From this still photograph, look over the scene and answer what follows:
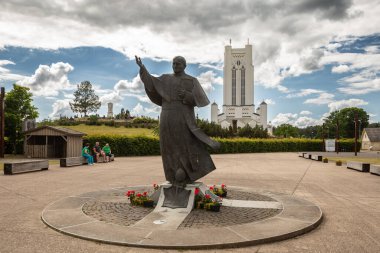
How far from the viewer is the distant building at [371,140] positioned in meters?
64.2

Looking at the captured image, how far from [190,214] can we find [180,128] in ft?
6.42

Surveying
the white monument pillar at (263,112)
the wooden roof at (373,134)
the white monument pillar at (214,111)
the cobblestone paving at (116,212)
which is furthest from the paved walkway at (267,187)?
the white monument pillar at (214,111)

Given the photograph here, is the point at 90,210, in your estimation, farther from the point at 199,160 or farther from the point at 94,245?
the point at 199,160

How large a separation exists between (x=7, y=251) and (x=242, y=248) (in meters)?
3.55

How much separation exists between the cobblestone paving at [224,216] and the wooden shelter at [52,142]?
1999 cm

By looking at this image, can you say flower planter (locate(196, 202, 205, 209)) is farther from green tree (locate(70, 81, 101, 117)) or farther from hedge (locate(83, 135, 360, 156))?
green tree (locate(70, 81, 101, 117))

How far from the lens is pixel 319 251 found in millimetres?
4949

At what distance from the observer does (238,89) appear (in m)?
93.4

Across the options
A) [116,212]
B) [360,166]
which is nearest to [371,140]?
[360,166]

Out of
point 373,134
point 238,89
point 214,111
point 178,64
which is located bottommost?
point 373,134

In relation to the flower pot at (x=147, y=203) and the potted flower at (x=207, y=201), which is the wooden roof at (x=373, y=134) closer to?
the potted flower at (x=207, y=201)

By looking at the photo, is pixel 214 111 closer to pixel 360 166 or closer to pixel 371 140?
pixel 371 140

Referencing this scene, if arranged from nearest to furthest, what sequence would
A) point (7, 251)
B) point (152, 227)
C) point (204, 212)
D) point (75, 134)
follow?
point (7, 251)
point (152, 227)
point (204, 212)
point (75, 134)

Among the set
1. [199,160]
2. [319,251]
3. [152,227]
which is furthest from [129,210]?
[319,251]
